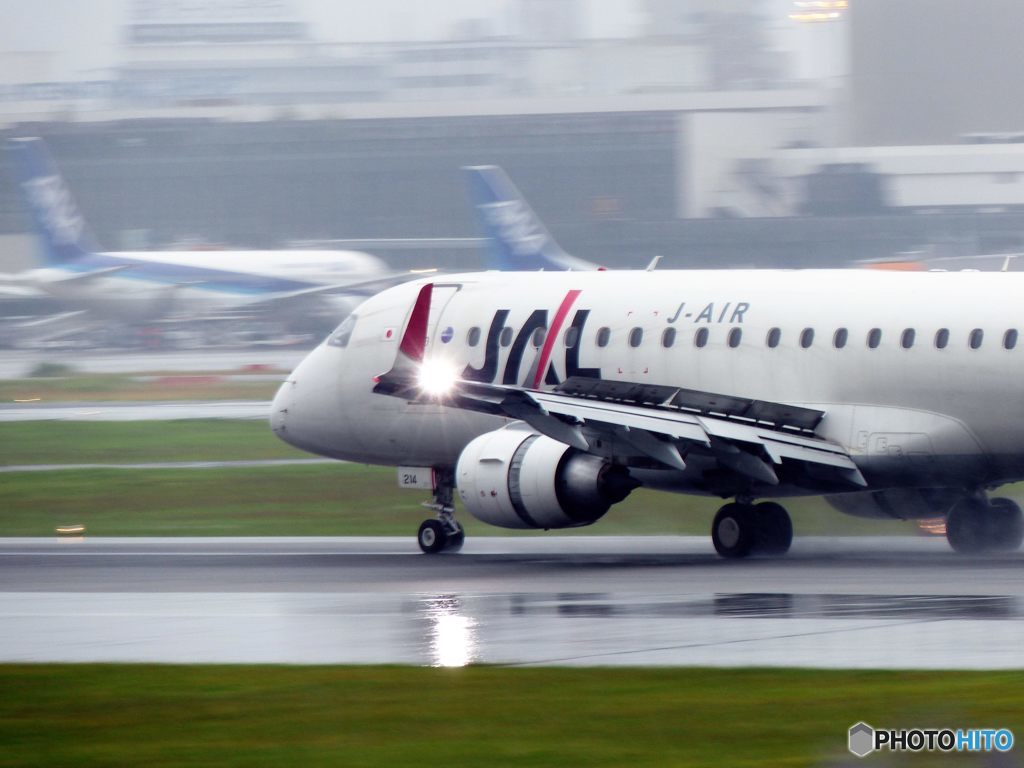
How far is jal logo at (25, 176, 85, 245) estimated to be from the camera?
9250 centimetres

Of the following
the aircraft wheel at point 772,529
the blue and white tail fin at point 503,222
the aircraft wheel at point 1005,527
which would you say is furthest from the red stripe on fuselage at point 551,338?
the blue and white tail fin at point 503,222

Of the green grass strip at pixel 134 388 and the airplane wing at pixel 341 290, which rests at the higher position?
the airplane wing at pixel 341 290

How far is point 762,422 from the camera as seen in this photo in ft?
81.5

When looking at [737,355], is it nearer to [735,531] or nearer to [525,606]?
[735,531]

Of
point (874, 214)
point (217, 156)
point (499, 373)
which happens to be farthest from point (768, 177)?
point (499, 373)

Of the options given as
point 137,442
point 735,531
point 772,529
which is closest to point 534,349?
point 735,531

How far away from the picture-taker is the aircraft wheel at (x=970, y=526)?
83.0 feet

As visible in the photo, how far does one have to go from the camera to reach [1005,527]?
992 inches

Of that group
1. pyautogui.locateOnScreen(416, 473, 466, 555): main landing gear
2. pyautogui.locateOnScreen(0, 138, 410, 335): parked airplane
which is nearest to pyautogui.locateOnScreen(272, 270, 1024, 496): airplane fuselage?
pyautogui.locateOnScreen(416, 473, 466, 555): main landing gear

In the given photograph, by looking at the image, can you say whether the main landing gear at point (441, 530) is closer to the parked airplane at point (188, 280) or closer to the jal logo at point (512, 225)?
the jal logo at point (512, 225)

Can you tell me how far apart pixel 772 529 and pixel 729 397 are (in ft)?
6.23

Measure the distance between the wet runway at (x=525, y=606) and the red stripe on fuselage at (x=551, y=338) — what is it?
105 inches

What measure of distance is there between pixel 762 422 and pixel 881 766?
49.3 feet

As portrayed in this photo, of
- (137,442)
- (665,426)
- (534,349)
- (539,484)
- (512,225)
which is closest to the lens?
(665,426)
